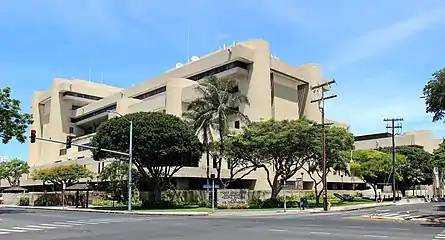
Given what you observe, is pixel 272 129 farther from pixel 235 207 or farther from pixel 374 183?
pixel 374 183

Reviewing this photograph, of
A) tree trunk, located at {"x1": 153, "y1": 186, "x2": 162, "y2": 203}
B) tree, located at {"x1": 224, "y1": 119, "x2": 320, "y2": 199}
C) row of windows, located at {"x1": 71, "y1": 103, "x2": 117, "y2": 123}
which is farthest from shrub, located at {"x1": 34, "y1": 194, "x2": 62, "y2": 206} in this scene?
tree, located at {"x1": 224, "y1": 119, "x2": 320, "y2": 199}

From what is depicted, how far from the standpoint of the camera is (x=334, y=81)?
4741 cm

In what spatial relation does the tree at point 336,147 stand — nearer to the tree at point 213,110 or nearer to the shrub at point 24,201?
the tree at point 213,110

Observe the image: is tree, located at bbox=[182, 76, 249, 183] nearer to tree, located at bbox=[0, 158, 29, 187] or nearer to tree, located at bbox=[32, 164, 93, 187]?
tree, located at bbox=[32, 164, 93, 187]

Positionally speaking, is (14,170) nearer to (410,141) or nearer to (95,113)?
(95,113)

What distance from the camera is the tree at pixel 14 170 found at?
98075 millimetres

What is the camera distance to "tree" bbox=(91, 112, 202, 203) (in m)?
49.9

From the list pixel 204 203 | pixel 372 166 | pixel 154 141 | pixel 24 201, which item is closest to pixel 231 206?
pixel 204 203

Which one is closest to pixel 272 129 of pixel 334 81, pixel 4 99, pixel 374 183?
pixel 334 81

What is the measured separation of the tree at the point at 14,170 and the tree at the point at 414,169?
72.6m

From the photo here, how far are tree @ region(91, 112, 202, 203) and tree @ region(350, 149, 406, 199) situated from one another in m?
32.6

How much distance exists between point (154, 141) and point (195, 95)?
63.0ft

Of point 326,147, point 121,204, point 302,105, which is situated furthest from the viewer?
point 302,105

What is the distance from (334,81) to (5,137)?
101 feet
